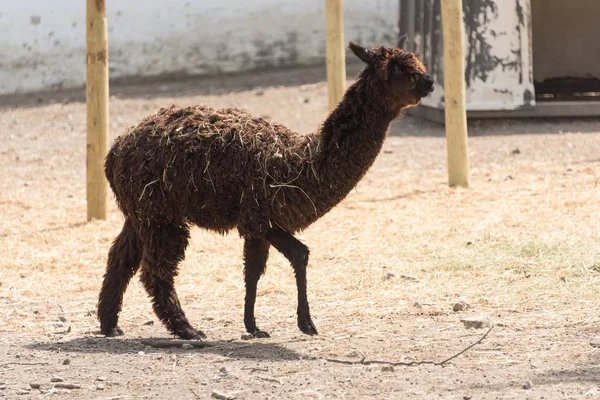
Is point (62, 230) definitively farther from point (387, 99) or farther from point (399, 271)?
point (387, 99)

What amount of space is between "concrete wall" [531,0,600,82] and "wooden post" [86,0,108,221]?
28.0ft

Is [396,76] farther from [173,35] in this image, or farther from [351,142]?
[173,35]

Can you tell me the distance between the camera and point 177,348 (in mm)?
5668

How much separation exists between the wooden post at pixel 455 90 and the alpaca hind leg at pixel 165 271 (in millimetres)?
5013

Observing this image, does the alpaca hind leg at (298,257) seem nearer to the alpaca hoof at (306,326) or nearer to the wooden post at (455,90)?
the alpaca hoof at (306,326)

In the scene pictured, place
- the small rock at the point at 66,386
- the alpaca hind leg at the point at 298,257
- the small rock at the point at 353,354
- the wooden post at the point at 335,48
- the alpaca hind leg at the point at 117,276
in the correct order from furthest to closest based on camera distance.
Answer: the wooden post at the point at 335,48
the alpaca hind leg at the point at 117,276
the alpaca hind leg at the point at 298,257
the small rock at the point at 353,354
the small rock at the point at 66,386

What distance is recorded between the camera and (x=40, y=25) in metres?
15.5

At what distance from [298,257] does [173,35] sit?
1083cm

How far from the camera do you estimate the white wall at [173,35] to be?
611 inches

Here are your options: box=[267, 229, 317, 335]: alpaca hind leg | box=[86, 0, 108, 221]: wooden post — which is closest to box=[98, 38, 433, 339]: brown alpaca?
box=[267, 229, 317, 335]: alpaca hind leg

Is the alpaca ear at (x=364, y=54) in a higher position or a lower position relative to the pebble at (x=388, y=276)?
higher

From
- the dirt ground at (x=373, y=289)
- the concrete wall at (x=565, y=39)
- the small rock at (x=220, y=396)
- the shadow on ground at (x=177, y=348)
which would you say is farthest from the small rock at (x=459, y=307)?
the concrete wall at (x=565, y=39)

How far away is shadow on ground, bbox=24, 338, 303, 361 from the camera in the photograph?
5.39m

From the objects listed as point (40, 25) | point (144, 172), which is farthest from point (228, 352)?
point (40, 25)
